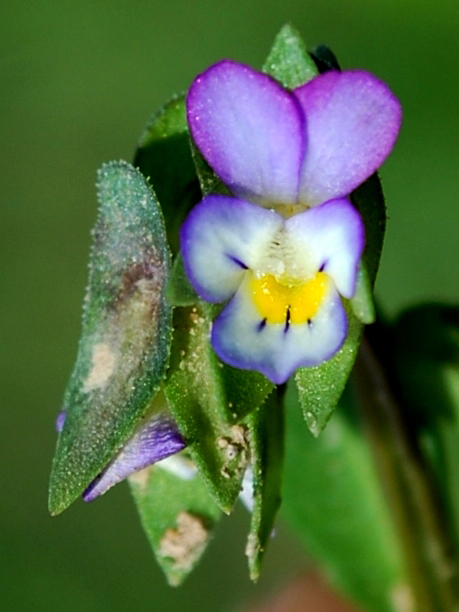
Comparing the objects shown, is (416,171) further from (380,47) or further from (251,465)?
(251,465)

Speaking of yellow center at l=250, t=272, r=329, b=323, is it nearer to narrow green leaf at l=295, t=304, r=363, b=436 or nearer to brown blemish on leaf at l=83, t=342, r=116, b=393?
narrow green leaf at l=295, t=304, r=363, b=436

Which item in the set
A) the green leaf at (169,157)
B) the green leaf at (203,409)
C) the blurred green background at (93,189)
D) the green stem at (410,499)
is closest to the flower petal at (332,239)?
the green leaf at (203,409)

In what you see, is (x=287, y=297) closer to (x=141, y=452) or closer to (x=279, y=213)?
(x=279, y=213)

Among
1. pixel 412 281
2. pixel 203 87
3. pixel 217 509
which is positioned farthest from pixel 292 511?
pixel 412 281

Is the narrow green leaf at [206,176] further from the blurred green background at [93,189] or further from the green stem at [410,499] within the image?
the blurred green background at [93,189]

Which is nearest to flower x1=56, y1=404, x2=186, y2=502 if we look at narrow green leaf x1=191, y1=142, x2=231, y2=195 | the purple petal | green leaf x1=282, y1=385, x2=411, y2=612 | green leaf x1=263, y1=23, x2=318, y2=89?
the purple petal

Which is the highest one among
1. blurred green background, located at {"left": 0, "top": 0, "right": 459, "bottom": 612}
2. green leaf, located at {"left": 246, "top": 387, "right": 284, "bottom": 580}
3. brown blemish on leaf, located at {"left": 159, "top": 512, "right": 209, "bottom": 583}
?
green leaf, located at {"left": 246, "top": 387, "right": 284, "bottom": 580}
